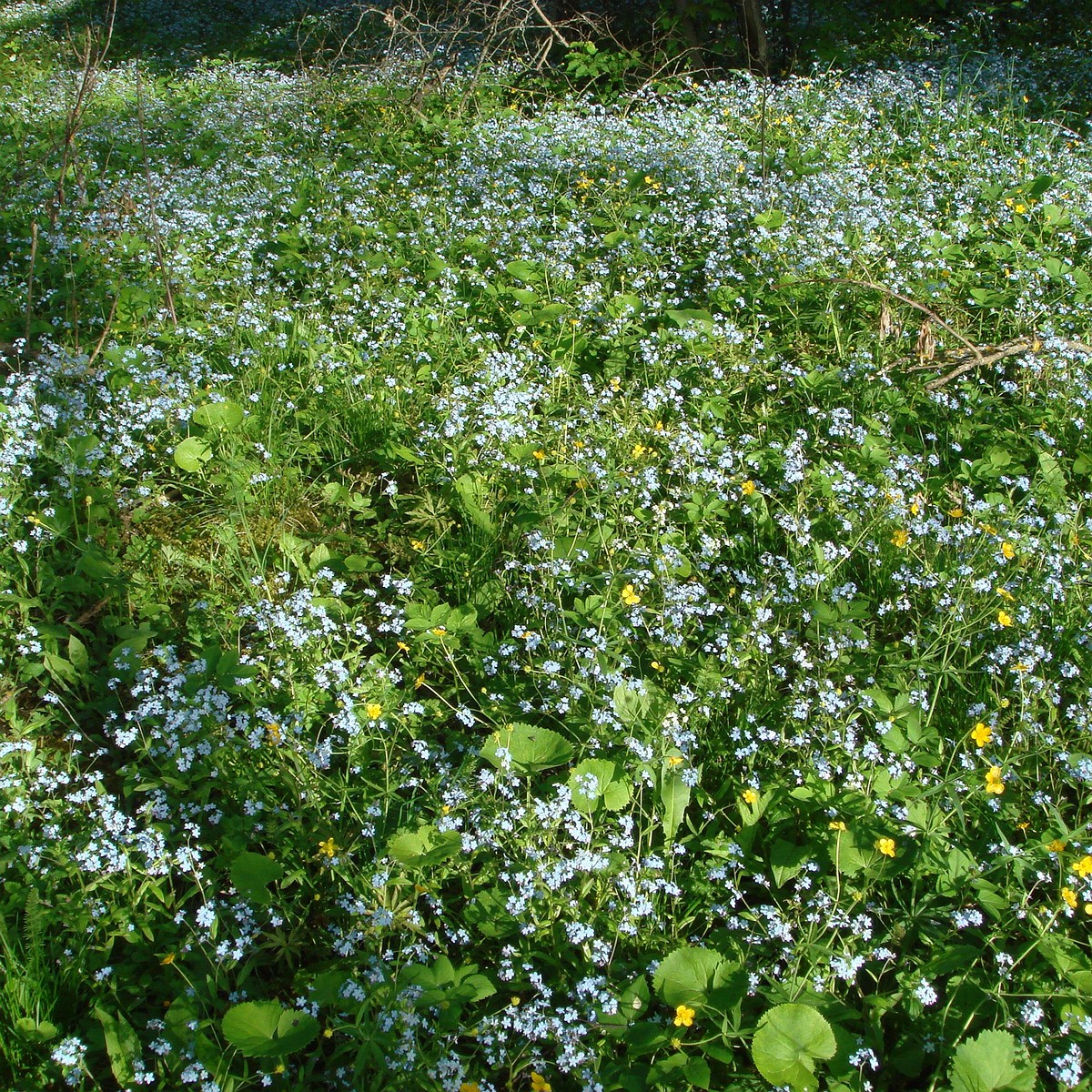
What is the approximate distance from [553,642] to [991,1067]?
1536 millimetres

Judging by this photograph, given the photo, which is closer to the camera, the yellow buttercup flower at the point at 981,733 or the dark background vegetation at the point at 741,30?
the yellow buttercup flower at the point at 981,733

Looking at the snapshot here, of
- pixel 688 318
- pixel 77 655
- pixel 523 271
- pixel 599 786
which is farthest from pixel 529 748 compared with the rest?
pixel 523 271

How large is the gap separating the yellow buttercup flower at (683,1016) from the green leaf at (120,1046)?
1.19 meters

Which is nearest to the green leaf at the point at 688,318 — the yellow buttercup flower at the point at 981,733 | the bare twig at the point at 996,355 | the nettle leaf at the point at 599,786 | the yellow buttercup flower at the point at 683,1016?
the bare twig at the point at 996,355

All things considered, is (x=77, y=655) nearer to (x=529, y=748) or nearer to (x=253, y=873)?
(x=253, y=873)

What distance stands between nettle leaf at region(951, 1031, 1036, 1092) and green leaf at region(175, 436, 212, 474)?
10.6 feet

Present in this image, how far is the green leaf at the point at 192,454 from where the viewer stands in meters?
3.64

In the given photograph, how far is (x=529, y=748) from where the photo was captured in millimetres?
2484

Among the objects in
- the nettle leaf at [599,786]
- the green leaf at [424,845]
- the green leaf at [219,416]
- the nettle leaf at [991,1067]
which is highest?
the green leaf at [219,416]

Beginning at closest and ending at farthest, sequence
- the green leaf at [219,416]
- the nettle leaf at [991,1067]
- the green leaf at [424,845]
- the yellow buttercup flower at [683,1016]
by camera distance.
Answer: the nettle leaf at [991,1067], the yellow buttercup flower at [683,1016], the green leaf at [424,845], the green leaf at [219,416]

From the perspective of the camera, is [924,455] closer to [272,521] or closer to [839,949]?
[839,949]

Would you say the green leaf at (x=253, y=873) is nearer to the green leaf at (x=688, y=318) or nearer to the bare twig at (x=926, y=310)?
the green leaf at (x=688, y=318)

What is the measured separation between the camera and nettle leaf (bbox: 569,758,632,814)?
2322mm

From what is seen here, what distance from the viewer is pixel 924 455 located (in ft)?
12.4
